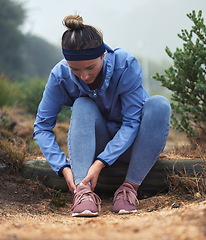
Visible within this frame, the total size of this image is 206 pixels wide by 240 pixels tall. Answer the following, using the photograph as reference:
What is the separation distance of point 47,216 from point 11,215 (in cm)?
22

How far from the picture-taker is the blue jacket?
6.54ft

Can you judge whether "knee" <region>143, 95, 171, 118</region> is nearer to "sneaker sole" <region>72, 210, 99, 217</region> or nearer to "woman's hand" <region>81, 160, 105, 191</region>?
"woman's hand" <region>81, 160, 105, 191</region>

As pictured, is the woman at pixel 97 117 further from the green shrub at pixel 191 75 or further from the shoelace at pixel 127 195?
the green shrub at pixel 191 75

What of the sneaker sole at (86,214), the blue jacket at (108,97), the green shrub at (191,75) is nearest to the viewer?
the sneaker sole at (86,214)

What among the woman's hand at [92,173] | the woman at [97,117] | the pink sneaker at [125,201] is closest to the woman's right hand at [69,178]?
the woman at [97,117]

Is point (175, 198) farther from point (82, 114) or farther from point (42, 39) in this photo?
point (42, 39)

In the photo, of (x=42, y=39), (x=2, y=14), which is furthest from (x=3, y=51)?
(x=42, y=39)

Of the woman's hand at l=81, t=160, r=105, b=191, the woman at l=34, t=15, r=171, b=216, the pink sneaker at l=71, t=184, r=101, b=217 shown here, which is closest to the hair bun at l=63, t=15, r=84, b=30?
the woman at l=34, t=15, r=171, b=216

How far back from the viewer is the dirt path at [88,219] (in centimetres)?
100

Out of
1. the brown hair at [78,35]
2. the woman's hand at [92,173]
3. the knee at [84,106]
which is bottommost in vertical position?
the woman's hand at [92,173]

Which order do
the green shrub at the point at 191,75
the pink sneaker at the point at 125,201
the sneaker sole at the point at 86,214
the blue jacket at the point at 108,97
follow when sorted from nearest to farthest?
the sneaker sole at the point at 86,214, the pink sneaker at the point at 125,201, the blue jacket at the point at 108,97, the green shrub at the point at 191,75

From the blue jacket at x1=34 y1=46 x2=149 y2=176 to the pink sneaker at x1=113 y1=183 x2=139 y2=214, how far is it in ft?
0.88

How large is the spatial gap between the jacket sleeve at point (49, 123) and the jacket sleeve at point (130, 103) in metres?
0.40

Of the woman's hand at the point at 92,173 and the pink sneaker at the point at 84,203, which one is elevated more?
the woman's hand at the point at 92,173
